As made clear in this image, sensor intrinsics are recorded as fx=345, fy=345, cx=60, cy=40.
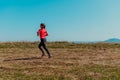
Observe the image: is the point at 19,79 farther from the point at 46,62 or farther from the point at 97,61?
the point at 97,61

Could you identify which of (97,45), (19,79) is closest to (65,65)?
(19,79)

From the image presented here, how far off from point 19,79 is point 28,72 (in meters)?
1.81

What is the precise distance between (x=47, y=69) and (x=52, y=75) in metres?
1.89

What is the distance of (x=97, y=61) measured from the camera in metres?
22.5

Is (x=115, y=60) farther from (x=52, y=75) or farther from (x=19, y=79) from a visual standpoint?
(x=19, y=79)

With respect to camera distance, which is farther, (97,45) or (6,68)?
(97,45)

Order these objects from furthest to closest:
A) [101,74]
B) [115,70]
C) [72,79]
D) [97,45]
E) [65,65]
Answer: [97,45] < [65,65] < [115,70] < [101,74] < [72,79]

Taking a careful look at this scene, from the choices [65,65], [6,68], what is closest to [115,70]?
[65,65]

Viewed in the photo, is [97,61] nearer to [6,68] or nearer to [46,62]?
[46,62]

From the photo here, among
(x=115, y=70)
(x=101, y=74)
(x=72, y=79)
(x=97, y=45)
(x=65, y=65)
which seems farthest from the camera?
(x=97, y=45)

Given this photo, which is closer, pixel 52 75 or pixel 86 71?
pixel 52 75

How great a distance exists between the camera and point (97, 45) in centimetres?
3603

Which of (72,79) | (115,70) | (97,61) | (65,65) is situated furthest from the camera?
(97,61)

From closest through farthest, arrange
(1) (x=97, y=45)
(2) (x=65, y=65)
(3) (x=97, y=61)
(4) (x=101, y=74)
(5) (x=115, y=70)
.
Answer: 1. (4) (x=101, y=74)
2. (5) (x=115, y=70)
3. (2) (x=65, y=65)
4. (3) (x=97, y=61)
5. (1) (x=97, y=45)
